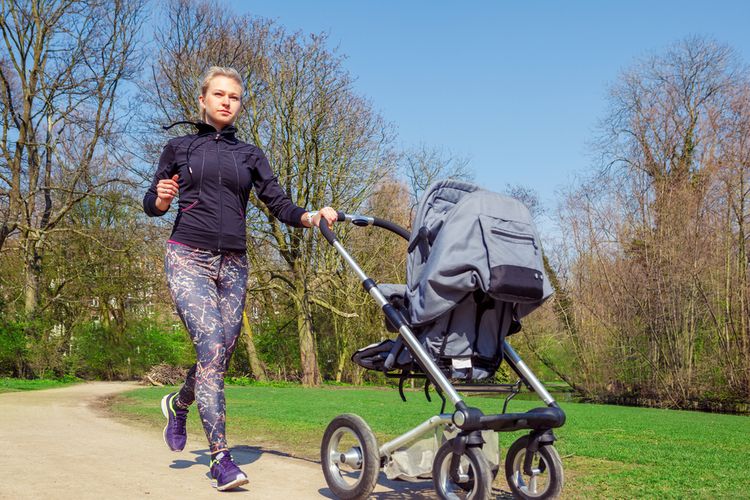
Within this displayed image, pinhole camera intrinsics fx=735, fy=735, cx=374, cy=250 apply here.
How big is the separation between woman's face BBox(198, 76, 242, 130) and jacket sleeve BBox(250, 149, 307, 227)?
11.5 inches

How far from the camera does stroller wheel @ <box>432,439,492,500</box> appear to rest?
3250 millimetres

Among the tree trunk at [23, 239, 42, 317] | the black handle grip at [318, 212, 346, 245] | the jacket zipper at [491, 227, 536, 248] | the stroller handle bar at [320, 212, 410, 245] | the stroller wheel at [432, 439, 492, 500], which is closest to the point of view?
the stroller wheel at [432, 439, 492, 500]

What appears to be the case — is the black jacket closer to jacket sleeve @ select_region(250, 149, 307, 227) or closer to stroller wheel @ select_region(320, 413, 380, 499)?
jacket sleeve @ select_region(250, 149, 307, 227)

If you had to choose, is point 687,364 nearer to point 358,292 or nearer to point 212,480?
point 358,292

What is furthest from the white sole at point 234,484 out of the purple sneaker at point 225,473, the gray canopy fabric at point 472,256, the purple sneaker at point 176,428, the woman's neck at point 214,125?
the woman's neck at point 214,125

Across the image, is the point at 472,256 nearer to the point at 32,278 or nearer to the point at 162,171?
the point at 162,171

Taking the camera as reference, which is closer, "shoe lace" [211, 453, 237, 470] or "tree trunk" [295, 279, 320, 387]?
"shoe lace" [211, 453, 237, 470]

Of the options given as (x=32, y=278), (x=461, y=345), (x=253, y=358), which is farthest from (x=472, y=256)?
(x=253, y=358)

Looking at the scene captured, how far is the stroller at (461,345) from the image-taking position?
340 cm

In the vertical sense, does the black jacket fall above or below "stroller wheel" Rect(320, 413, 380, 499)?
above

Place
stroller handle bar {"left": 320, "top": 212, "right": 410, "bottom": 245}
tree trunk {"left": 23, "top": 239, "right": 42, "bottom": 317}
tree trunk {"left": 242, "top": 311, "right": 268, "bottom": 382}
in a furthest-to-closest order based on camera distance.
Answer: tree trunk {"left": 242, "top": 311, "right": 268, "bottom": 382} < tree trunk {"left": 23, "top": 239, "right": 42, "bottom": 317} < stroller handle bar {"left": 320, "top": 212, "right": 410, "bottom": 245}

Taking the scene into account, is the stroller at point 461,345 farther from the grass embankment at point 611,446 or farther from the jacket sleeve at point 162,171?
the jacket sleeve at point 162,171

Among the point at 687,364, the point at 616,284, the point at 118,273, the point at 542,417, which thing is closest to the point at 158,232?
the point at 118,273

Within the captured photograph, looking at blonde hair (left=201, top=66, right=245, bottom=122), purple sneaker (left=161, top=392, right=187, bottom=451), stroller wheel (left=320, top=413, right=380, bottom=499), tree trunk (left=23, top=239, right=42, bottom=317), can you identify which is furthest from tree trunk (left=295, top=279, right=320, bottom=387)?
stroller wheel (left=320, top=413, right=380, bottom=499)
